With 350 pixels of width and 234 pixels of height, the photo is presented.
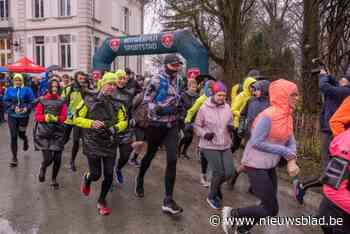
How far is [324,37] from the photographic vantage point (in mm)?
9438

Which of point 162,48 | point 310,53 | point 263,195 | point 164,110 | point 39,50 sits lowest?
point 263,195

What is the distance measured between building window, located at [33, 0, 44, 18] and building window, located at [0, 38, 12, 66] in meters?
3.47

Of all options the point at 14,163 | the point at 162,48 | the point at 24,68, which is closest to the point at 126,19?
the point at 24,68

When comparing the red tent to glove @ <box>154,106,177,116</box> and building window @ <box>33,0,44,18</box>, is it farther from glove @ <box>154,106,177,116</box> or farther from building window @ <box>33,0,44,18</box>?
glove @ <box>154,106,177,116</box>

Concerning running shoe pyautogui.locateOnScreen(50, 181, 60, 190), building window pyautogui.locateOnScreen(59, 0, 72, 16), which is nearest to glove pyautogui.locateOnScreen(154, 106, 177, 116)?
running shoe pyautogui.locateOnScreen(50, 181, 60, 190)

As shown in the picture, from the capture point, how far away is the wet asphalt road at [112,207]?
4.31m

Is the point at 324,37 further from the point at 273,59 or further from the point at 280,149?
the point at 273,59

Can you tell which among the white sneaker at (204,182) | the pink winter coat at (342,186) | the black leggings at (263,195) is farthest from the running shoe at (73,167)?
the pink winter coat at (342,186)

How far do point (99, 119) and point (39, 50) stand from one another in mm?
28267

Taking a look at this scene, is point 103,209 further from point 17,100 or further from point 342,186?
point 17,100

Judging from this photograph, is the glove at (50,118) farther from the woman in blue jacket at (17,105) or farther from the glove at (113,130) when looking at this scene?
the glove at (113,130)

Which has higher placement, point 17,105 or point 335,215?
point 17,105

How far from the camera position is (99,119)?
462 centimetres

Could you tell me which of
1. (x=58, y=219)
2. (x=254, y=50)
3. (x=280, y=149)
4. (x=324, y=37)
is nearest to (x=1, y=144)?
(x=58, y=219)
